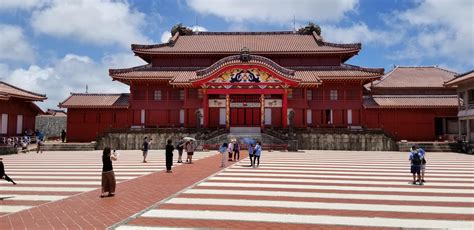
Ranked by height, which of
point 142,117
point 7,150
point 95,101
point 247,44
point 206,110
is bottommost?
point 7,150

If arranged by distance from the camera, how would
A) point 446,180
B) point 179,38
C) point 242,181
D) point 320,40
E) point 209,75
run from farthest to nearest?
point 179,38
point 320,40
point 209,75
point 446,180
point 242,181

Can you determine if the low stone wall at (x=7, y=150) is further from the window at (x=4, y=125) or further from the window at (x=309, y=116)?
the window at (x=309, y=116)

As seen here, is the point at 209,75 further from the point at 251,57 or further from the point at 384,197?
the point at 384,197

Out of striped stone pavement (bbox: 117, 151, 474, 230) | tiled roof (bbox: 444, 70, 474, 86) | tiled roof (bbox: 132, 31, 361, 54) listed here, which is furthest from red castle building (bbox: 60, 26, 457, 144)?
striped stone pavement (bbox: 117, 151, 474, 230)

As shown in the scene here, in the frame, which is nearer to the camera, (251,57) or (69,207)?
(69,207)

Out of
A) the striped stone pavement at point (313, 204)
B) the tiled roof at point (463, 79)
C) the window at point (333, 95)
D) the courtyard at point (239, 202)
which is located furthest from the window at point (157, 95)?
the tiled roof at point (463, 79)

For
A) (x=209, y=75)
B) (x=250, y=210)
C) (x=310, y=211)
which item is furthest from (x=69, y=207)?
(x=209, y=75)

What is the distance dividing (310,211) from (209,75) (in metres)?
27.5

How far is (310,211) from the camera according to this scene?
8.30 m

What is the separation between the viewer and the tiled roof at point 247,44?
136 feet

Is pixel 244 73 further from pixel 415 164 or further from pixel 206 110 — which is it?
pixel 415 164

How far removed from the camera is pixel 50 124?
5603cm

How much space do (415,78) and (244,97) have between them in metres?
23.0

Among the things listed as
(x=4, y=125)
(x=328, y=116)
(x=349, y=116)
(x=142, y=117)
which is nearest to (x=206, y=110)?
(x=142, y=117)
